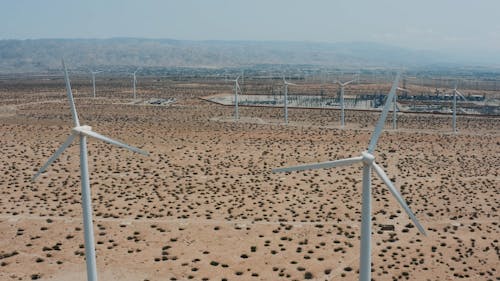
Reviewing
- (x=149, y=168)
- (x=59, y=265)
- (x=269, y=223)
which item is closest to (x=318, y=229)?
(x=269, y=223)

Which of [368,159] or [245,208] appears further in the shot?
[245,208]

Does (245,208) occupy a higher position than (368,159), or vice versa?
(368,159)

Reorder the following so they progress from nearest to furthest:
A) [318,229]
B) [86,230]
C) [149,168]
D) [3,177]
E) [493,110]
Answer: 1. [86,230]
2. [318,229]
3. [3,177]
4. [149,168]
5. [493,110]

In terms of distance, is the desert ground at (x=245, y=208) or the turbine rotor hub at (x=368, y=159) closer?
the turbine rotor hub at (x=368, y=159)

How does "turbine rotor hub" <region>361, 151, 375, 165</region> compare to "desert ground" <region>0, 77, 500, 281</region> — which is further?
"desert ground" <region>0, 77, 500, 281</region>

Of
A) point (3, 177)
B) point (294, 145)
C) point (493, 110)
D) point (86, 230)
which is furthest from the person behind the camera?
point (493, 110)

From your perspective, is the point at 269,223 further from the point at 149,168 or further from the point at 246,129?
the point at 246,129

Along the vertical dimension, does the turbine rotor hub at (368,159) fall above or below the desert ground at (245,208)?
above

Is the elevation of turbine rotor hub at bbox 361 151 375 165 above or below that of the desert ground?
above
